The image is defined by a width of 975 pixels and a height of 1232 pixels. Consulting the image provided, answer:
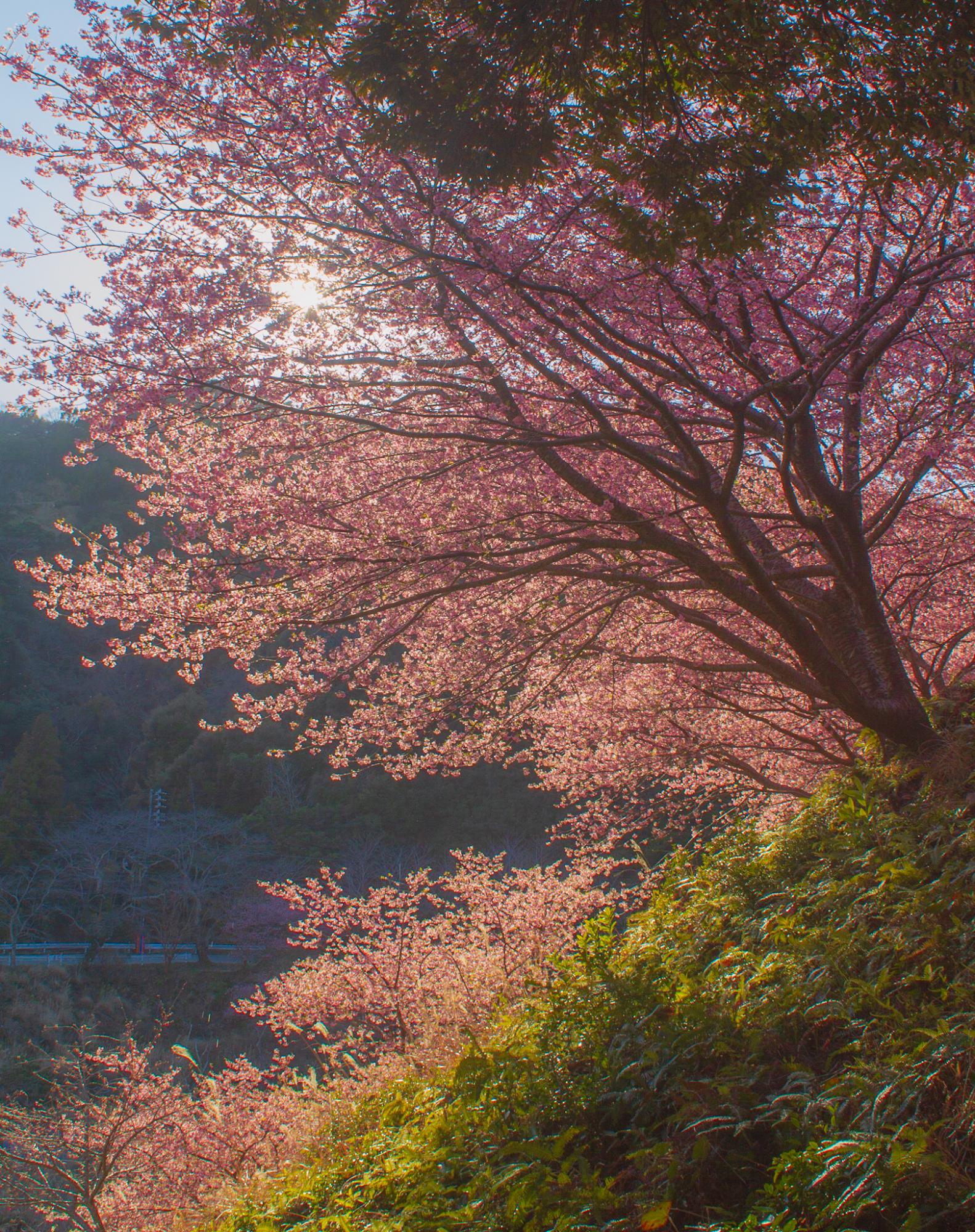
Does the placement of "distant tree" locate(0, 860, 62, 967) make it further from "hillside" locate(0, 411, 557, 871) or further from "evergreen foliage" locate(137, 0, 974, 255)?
"evergreen foliage" locate(137, 0, 974, 255)

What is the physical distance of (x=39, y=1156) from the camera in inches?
352

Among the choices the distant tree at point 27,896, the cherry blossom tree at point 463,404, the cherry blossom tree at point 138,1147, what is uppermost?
the distant tree at point 27,896

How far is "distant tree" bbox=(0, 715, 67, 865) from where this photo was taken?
23.9 metres

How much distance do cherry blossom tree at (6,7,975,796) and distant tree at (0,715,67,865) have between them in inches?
895

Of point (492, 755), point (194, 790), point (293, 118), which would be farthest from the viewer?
point (194, 790)

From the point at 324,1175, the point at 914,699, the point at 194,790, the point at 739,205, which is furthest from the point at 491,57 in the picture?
the point at 194,790

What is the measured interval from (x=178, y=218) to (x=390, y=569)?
2.17 meters

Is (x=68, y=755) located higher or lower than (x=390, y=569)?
higher

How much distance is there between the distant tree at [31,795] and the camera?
23.9m

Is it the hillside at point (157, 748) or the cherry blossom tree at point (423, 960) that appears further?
the hillside at point (157, 748)

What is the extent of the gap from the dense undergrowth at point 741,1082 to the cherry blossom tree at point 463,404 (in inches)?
55.4

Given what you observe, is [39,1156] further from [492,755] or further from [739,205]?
[739,205]

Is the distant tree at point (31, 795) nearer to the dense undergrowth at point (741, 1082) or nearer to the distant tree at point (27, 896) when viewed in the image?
the distant tree at point (27, 896)

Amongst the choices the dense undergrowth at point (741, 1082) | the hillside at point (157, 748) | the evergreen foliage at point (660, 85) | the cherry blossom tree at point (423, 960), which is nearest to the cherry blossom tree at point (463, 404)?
the evergreen foliage at point (660, 85)
